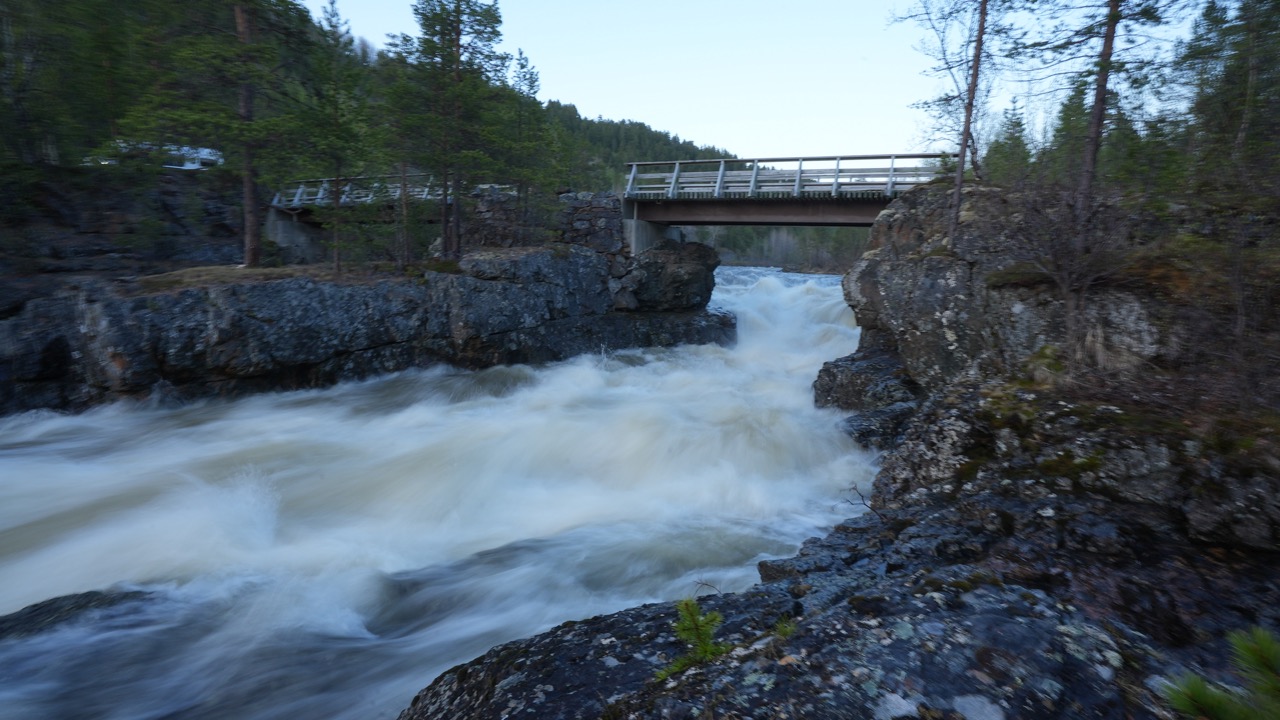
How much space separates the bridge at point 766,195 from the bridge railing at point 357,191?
7153 millimetres

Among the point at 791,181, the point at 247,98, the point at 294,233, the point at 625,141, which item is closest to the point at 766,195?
the point at 791,181

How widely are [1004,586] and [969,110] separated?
11.5 metres

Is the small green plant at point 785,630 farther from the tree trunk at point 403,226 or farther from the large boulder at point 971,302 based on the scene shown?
the tree trunk at point 403,226

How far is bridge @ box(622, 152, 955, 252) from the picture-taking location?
55.1 ft

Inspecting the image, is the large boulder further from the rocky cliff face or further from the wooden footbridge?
the rocky cliff face

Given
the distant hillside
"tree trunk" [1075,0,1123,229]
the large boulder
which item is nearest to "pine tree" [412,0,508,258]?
the large boulder

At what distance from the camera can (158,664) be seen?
507cm

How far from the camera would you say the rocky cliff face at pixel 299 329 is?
1223 centimetres

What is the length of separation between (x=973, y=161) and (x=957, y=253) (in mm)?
2677

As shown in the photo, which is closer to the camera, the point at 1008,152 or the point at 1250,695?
the point at 1250,695

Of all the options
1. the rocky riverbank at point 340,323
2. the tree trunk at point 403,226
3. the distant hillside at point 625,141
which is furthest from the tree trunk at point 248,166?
the distant hillside at point 625,141

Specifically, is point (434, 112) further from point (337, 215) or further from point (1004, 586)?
point (1004, 586)

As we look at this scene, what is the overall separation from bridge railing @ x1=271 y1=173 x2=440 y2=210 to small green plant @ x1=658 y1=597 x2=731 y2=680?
16490mm

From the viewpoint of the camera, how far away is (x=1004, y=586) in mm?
3455
